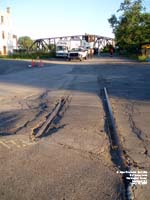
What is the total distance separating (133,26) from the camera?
70.8 metres

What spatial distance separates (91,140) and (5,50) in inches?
3059

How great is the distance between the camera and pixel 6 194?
4.22 metres

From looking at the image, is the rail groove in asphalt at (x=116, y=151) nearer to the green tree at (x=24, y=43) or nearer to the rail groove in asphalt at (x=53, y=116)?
the rail groove in asphalt at (x=53, y=116)

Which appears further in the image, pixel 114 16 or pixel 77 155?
pixel 114 16

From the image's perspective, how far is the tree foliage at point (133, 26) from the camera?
2707 inches

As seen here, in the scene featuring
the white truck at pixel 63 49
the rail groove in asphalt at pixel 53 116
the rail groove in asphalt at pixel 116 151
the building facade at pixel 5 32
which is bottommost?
the rail groove in asphalt at pixel 116 151

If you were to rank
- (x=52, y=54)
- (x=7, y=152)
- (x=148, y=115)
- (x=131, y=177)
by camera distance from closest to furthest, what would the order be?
(x=131, y=177) → (x=7, y=152) → (x=148, y=115) → (x=52, y=54)

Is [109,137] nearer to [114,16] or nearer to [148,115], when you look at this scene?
[148,115]

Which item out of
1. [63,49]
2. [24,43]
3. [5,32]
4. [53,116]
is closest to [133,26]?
[63,49]

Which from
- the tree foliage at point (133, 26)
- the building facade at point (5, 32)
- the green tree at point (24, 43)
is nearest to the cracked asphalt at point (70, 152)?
the tree foliage at point (133, 26)

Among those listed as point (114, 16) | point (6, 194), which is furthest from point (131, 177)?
point (114, 16)

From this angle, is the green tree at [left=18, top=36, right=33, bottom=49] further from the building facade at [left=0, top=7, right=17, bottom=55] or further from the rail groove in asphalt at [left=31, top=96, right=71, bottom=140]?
the rail groove in asphalt at [left=31, top=96, right=71, bottom=140]

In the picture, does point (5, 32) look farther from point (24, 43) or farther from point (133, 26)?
point (24, 43)

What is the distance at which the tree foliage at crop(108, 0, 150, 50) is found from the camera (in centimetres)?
6875
